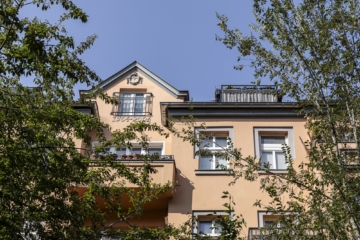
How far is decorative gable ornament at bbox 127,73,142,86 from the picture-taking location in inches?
871

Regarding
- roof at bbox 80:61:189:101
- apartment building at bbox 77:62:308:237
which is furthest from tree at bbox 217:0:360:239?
roof at bbox 80:61:189:101

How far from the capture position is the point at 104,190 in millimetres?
12922

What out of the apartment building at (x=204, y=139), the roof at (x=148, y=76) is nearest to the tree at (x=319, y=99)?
the apartment building at (x=204, y=139)

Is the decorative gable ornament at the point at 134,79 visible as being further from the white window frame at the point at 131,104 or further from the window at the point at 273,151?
the window at the point at 273,151

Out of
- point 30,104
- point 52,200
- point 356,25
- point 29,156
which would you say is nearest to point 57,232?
point 52,200

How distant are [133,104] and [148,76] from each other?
4.92 feet

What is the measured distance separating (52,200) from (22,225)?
823 mm

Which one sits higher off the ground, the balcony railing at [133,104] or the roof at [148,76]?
the roof at [148,76]

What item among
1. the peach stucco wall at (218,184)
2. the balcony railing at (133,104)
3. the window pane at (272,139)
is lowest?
the peach stucco wall at (218,184)

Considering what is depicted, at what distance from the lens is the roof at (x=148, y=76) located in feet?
71.0

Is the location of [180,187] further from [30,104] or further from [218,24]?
[30,104]

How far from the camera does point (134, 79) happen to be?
22.2 meters

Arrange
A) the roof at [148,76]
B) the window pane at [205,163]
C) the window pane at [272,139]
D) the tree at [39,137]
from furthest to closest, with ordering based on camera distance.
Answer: the roof at [148,76], the window pane at [272,139], the window pane at [205,163], the tree at [39,137]

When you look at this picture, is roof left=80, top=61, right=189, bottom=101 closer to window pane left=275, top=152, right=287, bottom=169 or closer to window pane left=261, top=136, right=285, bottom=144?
window pane left=261, top=136, right=285, bottom=144
